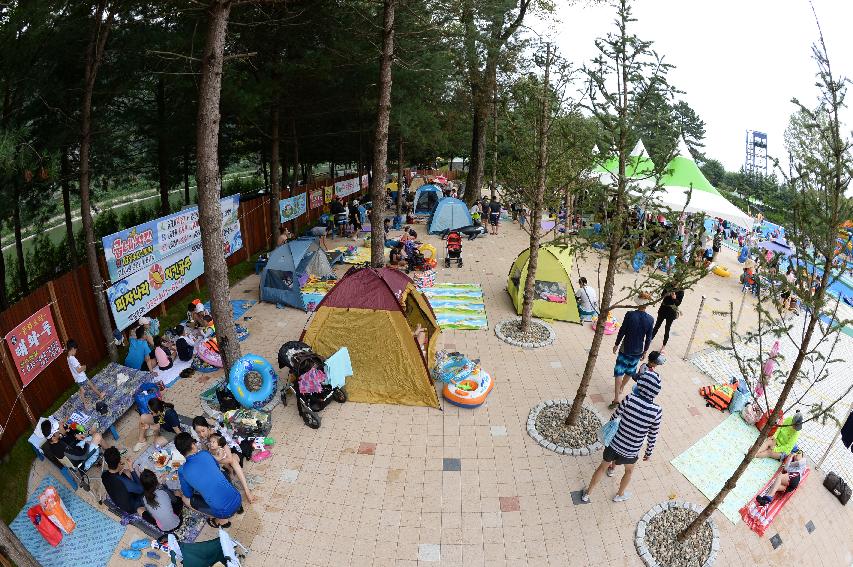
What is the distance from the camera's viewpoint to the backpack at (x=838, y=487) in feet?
21.2

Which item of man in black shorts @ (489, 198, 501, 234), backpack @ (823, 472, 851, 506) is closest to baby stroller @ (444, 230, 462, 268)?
man in black shorts @ (489, 198, 501, 234)

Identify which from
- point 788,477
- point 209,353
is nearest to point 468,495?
point 788,477

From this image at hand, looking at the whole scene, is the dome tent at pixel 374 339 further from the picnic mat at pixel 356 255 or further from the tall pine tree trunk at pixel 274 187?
the tall pine tree trunk at pixel 274 187

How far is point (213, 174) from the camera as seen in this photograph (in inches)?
266

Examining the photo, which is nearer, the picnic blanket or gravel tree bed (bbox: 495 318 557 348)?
the picnic blanket

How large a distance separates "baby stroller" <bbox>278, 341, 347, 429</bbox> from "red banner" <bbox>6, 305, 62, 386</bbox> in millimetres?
3537

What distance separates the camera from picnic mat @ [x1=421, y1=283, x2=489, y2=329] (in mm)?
10930

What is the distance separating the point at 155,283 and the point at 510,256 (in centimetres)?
1143

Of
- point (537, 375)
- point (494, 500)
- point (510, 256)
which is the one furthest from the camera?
point (510, 256)

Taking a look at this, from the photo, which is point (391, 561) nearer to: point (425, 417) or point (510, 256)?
point (425, 417)

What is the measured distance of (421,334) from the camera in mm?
8734

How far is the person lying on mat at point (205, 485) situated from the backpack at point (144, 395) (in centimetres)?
226

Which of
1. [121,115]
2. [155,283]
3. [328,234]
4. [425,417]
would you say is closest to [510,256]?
[328,234]

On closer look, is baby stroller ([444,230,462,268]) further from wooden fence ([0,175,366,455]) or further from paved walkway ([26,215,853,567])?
wooden fence ([0,175,366,455])
